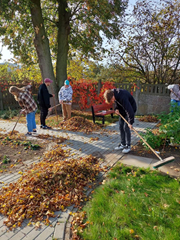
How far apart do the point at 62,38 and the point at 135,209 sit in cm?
1006

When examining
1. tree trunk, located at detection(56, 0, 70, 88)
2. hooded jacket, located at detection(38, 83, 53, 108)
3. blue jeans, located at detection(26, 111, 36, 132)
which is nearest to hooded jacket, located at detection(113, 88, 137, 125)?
blue jeans, located at detection(26, 111, 36, 132)

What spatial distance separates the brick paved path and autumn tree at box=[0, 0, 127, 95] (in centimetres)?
466

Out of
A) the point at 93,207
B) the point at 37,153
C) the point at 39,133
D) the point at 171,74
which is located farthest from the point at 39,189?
the point at 171,74

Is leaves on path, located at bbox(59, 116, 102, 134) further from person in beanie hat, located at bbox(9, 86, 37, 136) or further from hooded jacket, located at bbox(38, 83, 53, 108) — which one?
person in beanie hat, located at bbox(9, 86, 37, 136)

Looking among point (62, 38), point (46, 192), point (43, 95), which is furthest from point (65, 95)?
point (46, 192)

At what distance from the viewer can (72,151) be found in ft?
16.5

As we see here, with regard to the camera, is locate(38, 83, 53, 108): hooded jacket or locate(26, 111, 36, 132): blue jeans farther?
locate(38, 83, 53, 108): hooded jacket

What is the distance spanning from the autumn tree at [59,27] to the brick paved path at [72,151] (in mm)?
4657

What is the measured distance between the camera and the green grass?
85.4 inches

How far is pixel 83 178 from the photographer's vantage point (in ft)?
11.3

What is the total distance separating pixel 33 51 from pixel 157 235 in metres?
12.5

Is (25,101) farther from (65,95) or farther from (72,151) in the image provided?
(72,151)

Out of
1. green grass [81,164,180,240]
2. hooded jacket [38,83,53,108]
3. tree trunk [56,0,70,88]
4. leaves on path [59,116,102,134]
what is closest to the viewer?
green grass [81,164,180,240]

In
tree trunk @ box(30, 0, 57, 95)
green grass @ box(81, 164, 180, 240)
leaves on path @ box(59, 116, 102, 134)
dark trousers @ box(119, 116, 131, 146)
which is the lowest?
green grass @ box(81, 164, 180, 240)
